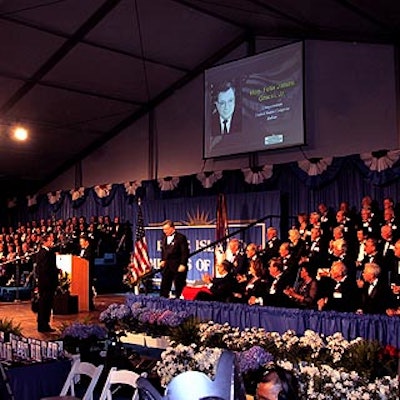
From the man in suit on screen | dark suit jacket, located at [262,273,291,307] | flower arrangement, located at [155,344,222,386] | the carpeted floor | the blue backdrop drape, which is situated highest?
the man in suit on screen

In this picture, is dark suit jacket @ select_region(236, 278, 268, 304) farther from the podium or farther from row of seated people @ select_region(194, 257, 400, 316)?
the podium

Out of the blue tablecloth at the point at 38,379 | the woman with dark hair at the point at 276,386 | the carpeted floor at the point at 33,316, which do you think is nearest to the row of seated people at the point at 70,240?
the carpeted floor at the point at 33,316

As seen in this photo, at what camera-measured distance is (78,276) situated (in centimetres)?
1097

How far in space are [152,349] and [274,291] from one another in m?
1.64

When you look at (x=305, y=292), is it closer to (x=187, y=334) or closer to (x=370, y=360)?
(x=187, y=334)

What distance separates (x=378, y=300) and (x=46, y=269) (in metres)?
4.50

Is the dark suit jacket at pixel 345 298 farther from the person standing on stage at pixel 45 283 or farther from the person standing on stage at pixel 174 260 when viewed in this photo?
the person standing on stage at pixel 45 283

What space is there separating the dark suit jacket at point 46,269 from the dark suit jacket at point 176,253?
63.2 inches

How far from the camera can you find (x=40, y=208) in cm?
1778

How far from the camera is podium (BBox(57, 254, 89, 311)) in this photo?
10.9 metres

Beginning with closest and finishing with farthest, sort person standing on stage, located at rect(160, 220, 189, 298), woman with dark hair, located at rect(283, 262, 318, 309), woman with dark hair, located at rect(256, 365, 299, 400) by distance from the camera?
woman with dark hair, located at rect(256, 365, 299, 400), woman with dark hair, located at rect(283, 262, 318, 309), person standing on stage, located at rect(160, 220, 189, 298)

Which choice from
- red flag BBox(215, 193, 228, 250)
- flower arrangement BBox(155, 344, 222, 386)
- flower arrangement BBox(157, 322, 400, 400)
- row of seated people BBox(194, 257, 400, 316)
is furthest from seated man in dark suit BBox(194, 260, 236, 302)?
red flag BBox(215, 193, 228, 250)

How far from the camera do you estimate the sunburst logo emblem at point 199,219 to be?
1275 cm

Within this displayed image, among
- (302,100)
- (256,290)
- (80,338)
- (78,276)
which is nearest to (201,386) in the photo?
(80,338)
